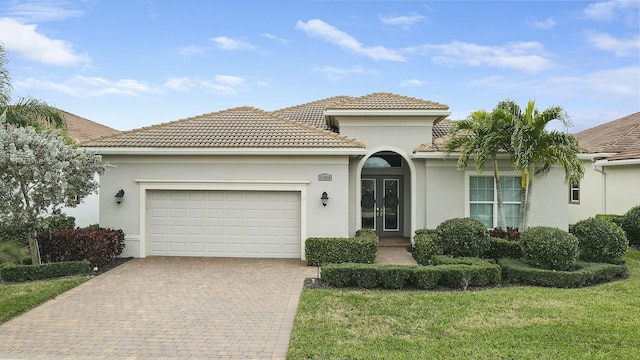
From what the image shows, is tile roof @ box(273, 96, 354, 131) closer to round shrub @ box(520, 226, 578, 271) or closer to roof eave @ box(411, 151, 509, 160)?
roof eave @ box(411, 151, 509, 160)

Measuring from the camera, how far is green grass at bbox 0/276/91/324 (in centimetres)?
Answer: 798

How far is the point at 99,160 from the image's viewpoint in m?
11.5

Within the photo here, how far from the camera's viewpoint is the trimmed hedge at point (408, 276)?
9.62m

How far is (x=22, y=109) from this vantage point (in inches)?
546

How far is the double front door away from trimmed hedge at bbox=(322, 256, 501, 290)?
7034mm

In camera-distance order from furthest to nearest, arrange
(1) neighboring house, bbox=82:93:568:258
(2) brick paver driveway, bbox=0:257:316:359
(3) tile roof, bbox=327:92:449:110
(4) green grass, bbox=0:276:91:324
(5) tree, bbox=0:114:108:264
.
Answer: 1. (3) tile roof, bbox=327:92:449:110
2. (1) neighboring house, bbox=82:93:568:258
3. (5) tree, bbox=0:114:108:264
4. (4) green grass, bbox=0:276:91:324
5. (2) brick paver driveway, bbox=0:257:316:359

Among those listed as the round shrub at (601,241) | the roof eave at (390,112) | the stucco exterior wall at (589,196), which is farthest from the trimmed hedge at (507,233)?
the stucco exterior wall at (589,196)

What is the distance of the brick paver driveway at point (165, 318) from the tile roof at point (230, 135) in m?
A: 3.97

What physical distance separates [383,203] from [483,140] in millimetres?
5492

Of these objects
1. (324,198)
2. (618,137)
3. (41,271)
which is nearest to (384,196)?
(324,198)

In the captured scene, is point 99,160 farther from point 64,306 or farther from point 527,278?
point 527,278

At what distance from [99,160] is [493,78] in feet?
52.4

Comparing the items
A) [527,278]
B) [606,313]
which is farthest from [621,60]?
[606,313]

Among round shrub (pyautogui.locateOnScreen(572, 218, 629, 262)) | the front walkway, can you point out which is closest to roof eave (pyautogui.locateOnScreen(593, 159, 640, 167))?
round shrub (pyautogui.locateOnScreen(572, 218, 629, 262))
